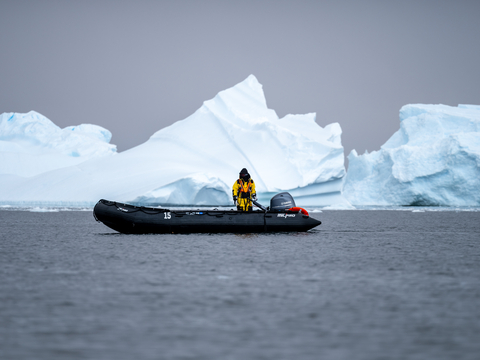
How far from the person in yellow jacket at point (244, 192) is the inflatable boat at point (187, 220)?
16.4 inches

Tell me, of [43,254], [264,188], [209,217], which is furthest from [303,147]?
[43,254]

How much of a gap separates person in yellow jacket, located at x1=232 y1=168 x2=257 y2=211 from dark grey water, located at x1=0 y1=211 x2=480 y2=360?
190 inches

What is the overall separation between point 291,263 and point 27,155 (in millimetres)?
64477

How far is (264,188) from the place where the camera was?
46.7 m

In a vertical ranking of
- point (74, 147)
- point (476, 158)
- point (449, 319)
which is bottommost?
point (449, 319)

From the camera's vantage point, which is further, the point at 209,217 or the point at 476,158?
the point at 476,158

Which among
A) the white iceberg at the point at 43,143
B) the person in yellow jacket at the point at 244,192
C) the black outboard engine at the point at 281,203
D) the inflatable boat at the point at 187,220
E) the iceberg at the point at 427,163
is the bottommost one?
the inflatable boat at the point at 187,220

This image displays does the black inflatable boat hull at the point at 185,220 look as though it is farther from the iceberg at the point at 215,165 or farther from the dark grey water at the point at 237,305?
the iceberg at the point at 215,165

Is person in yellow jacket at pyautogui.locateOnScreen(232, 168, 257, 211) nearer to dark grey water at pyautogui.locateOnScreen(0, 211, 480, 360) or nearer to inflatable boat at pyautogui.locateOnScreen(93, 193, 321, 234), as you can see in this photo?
inflatable boat at pyautogui.locateOnScreen(93, 193, 321, 234)

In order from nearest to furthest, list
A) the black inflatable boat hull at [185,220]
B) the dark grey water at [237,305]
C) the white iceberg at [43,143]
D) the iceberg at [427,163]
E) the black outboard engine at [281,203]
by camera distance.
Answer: the dark grey water at [237,305] < the black inflatable boat hull at [185,220] < the black outboard engine at [281,203] < the iceberg at [427,163] < the white iceberg at [43,143]

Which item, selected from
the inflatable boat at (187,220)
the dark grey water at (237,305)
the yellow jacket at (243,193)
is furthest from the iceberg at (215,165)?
the dark grey water at (237,305)

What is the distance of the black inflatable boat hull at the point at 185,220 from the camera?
18.3 m

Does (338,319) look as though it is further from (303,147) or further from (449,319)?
(303,147)

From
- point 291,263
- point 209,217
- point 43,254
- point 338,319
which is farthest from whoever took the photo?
point 209,217
